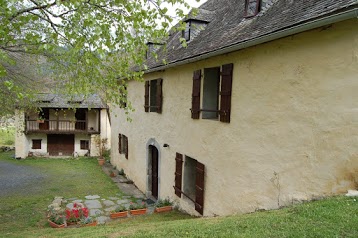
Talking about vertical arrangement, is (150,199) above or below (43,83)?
below

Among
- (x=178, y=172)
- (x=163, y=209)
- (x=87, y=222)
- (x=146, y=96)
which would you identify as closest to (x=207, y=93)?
(x=178, y=172)

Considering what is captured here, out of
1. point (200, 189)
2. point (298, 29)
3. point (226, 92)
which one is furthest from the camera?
point (200, 189)

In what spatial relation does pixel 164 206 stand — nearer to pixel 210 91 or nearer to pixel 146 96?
pixel 210 91

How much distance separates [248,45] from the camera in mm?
5672

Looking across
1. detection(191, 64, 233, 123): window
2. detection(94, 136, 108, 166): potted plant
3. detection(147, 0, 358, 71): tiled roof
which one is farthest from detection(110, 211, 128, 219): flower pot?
detection(94, 136, 108, 166): potted plant

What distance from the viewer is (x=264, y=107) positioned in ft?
19.0

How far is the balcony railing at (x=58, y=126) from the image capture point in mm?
22734

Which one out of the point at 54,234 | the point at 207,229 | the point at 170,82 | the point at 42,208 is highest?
the point at 170,82

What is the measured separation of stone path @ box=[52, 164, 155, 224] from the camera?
9.92m

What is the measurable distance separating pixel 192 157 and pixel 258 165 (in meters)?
2.93

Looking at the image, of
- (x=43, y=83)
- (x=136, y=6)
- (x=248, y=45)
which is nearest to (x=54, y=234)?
(x=136, y=6)

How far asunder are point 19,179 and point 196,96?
13059 millimetres

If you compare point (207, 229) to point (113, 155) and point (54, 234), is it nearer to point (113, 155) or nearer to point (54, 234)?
point (54, 234)

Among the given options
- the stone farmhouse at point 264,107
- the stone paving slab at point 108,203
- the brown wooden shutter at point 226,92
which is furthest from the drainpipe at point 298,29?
the stone paving slab at point 108,203
